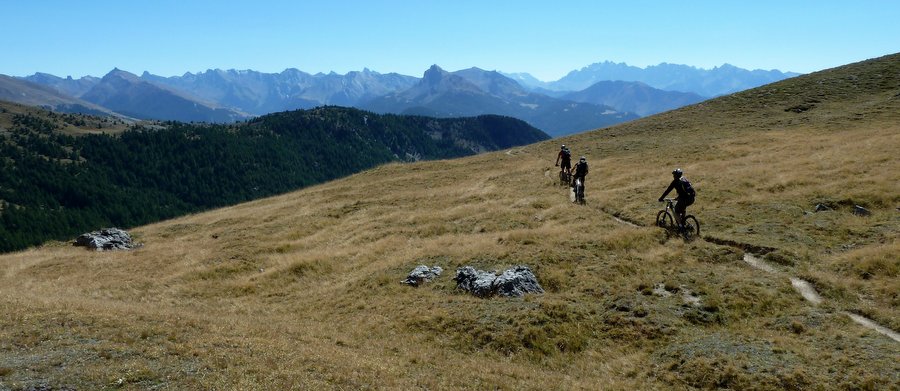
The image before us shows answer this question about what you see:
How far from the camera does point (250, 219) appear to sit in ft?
163

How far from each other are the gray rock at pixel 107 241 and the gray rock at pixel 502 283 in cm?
3494

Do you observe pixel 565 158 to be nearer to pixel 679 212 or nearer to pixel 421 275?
pixel 679 212

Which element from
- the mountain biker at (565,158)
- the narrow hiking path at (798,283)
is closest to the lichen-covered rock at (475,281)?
the narrow hiking path at (798,283)

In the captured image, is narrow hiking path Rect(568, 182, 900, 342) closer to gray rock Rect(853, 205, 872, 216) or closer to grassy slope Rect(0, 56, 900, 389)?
grassy slope Rect(0, 56, 900, 389)

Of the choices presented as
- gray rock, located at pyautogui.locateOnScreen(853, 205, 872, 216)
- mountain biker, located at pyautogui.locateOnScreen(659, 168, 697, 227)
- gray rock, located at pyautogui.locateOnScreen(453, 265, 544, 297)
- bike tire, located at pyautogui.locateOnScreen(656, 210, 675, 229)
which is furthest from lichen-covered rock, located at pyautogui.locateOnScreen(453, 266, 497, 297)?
gray rock, located at pyautogui.locateOnScreen(853, 205, 872, 216)

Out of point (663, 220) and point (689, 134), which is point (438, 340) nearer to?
point (663, 220)

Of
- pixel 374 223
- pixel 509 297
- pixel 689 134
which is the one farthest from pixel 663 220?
pixel 689 134

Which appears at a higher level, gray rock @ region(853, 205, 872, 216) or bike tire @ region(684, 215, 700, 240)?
gray rock @ region(853, 205, 872, 216)

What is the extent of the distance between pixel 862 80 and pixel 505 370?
8698 cm

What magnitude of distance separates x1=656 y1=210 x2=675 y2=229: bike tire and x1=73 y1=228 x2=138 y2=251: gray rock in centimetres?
4300

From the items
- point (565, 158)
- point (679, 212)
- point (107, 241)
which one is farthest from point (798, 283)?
point (107, 241)

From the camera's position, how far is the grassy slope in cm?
1438

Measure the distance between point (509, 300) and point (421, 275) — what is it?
574 cm

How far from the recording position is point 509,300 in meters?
20.7
